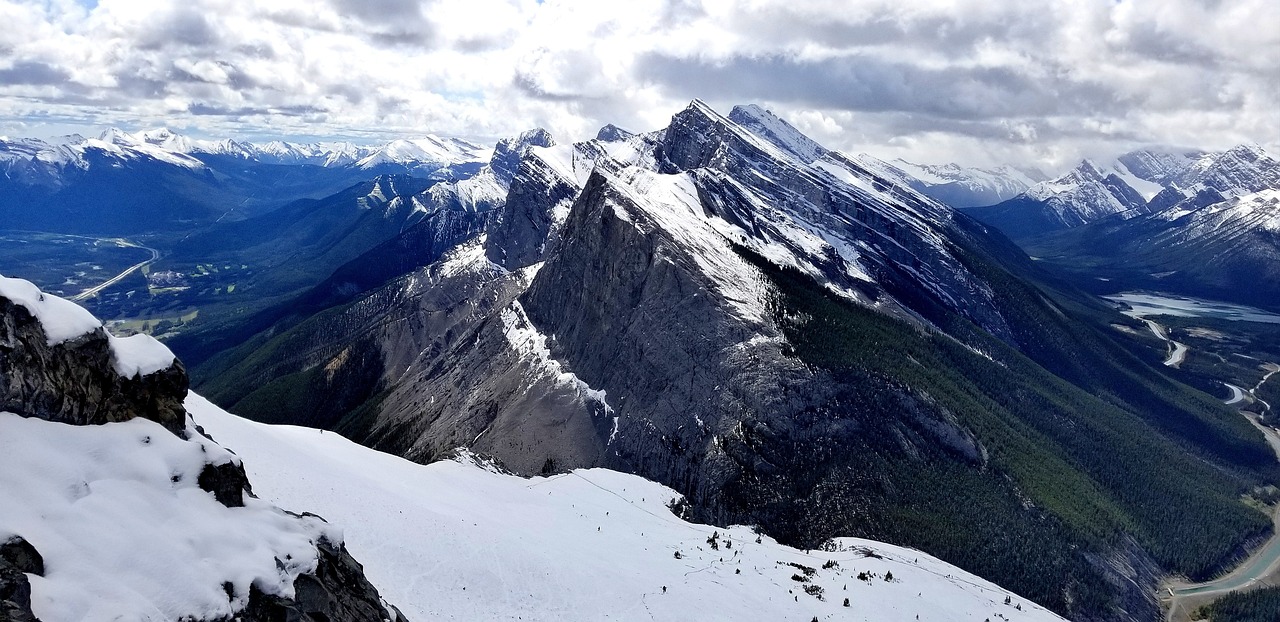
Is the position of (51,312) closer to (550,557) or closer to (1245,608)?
(550,557)

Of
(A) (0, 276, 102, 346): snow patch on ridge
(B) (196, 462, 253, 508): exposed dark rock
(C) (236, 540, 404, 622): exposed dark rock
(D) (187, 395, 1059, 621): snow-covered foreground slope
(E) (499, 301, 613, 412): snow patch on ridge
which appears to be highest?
(A) (0, 276, 102, 346): snow patch on ridge

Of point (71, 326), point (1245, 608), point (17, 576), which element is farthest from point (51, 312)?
point (1245, 608)

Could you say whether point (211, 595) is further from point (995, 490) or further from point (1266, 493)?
point (1266, 493)

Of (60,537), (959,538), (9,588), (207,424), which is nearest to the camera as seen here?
(9,588)

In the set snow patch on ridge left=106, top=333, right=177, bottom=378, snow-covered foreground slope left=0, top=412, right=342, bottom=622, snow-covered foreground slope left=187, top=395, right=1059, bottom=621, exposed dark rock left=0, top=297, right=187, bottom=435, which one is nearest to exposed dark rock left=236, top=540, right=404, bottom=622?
snow-covered foreground slope left=0, top=412, right=342, bottom=622

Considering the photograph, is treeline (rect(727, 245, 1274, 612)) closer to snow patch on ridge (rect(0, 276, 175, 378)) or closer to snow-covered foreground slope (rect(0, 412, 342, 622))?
snow-covered foreground slope (rect(0, 412, 342, 622))

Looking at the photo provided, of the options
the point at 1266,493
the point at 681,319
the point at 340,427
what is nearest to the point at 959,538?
the point at 681,319

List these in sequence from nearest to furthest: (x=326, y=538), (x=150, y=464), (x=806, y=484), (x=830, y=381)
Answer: (x=150, y=464), (x=326, y=538), (x=806, y=484), (x=830, y=381)

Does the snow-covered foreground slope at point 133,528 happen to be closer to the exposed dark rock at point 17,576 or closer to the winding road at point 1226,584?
the exposed dark rock at point 17,576
